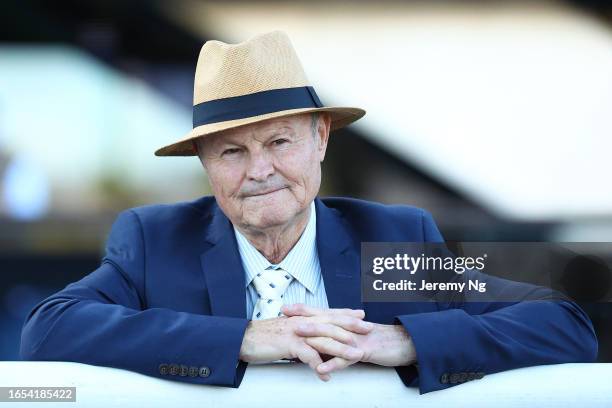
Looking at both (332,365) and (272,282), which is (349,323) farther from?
(272,282)

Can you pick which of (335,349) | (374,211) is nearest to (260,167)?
(374,211)

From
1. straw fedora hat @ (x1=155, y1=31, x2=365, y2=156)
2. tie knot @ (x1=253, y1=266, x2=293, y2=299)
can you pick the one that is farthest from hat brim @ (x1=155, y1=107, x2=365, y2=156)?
tie knot @ (x1=253, y1=266, x2=293, y2=299)

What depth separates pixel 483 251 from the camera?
1826mm

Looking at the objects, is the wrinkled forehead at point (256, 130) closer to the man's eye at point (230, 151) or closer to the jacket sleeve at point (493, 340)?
the man's eye at point (230, 151)

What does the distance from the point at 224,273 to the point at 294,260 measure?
0.54 ft

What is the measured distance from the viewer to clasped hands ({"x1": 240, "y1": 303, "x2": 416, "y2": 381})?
1.30m

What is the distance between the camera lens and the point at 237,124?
1597 mm

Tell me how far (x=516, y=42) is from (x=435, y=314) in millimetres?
3324

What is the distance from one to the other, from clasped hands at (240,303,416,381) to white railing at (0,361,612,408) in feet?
0.08

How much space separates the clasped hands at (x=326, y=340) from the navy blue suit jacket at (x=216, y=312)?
0.07 feet

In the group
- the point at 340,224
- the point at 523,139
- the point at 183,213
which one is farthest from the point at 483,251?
the point at 523,139

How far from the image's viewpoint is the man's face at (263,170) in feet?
5.39

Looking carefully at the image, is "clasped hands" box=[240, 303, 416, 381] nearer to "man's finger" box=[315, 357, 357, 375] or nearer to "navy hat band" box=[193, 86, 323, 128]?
"man's finger" box=[315, 357, 357, 375]

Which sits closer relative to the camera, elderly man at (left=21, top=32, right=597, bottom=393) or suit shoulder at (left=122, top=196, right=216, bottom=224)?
elderly man at (left=21, top=32, right=597, bottom=393)
